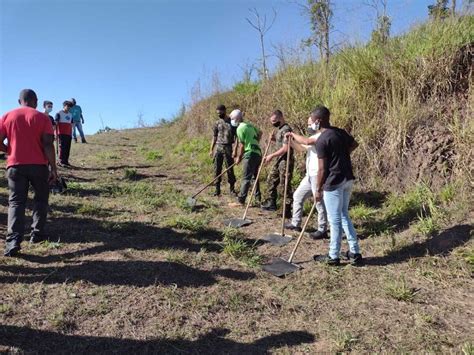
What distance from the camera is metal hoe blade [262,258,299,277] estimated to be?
15.2ft

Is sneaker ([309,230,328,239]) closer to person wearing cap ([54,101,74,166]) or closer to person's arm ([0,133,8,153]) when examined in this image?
person's arm ([0,133,8,153])

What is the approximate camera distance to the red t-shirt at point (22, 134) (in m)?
4.80

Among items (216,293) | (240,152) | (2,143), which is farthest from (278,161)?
(2,143)

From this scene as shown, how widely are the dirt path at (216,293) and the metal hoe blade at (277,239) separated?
15 centimetres

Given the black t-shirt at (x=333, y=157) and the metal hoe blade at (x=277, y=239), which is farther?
the metal hoe blade at (x=277, y=239)

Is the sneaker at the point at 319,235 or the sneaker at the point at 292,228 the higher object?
the sneaker at the point at 292,228

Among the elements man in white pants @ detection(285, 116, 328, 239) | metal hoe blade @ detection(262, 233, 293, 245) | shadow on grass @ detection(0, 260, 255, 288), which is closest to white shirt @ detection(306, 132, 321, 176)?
man in white pants @ detection(285, 116, 328, 239)

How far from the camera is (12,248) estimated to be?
4.62 meters

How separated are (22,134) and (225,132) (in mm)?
4082

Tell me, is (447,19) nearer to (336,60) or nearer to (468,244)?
(336,60)

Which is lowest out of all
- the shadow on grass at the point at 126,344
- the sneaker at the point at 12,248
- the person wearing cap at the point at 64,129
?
the shadow on grass at the point at 126,344

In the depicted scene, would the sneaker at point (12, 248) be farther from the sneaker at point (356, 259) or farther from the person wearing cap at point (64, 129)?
the person wearing cap at point (64, 129)

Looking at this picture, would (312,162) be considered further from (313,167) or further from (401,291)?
(401,291)

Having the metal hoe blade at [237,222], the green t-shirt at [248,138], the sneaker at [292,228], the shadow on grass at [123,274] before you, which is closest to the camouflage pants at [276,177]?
the green t-shirt at [248,138]
